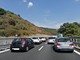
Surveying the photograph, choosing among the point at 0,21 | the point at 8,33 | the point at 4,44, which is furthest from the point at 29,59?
the point at 0,21

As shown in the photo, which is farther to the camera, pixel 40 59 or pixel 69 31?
pixel 69 31

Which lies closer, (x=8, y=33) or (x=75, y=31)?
(x=8, y=33)

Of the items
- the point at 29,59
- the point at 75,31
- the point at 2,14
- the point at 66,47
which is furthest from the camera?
the point at 2,14

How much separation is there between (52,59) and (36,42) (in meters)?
26.7

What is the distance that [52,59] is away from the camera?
49.2 feet

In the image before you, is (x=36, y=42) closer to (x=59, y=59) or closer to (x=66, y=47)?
(x=66, y=47)

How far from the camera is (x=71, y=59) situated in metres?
15.1

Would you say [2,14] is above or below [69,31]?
above

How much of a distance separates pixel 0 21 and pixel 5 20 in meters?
3.10

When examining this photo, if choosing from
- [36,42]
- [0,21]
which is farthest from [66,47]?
[0,21]

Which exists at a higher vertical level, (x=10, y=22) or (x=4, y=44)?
(x=10, y=22)

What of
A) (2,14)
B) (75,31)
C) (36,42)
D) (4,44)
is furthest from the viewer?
(2,14)

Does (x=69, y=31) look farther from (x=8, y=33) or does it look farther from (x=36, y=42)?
(x=36, y=42)

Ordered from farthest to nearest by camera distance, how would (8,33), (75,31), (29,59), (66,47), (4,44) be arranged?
1. (75,31)
2. (8,33)
3. (4,44)
4. (66,47)
5. (29,59)
